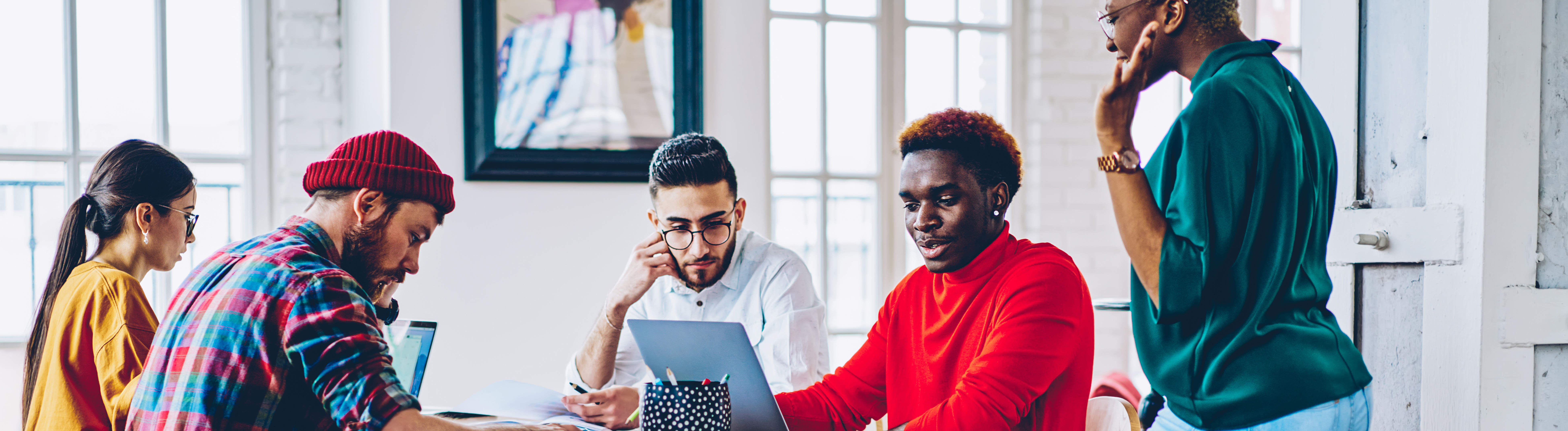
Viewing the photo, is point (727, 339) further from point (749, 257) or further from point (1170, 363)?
point (749, 257)

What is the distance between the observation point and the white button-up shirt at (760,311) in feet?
6.60

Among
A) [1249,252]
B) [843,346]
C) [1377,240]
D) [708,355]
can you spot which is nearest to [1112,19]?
[1249,252]

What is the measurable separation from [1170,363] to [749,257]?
116 centimetres

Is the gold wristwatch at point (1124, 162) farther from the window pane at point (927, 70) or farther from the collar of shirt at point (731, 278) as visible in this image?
the window pane at point (927, 70)

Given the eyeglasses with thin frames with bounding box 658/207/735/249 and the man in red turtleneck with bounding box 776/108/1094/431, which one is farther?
the eyeglasses with thin frames with bounding box 658/207/735/249

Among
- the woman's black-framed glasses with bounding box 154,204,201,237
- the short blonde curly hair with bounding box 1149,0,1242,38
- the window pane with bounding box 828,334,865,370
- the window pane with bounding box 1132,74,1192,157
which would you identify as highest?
the window pane with bounding box 1132,74,1192,157

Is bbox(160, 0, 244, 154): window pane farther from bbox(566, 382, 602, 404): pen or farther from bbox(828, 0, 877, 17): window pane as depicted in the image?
bbox(566, 382, 602, 404): pen

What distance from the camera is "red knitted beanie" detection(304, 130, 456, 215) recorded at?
1294 mm

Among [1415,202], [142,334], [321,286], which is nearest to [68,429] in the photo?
[142,334]

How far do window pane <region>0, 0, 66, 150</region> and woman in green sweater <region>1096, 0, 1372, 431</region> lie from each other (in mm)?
3329

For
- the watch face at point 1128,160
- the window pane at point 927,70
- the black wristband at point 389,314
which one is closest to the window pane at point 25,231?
the black wristband at point 389,314

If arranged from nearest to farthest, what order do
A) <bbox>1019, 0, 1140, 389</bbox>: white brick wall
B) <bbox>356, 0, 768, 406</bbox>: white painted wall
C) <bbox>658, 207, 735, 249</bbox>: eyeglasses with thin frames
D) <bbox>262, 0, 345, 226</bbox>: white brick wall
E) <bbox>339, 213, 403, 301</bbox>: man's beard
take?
1. <bbox>339, 213, 403, 301</bbox>: man's beard
2. <bbox>658, 207, 735, 249</bbox>: eyeglasses with thin frames
3. <bbox>356, 0, 768, 406</bbox>: white painted wall
4. <bbox>262, 0, 345, 226</bbox>: white brick wall
5. <bbox>1019, 0, 1140, 389</bbox>: white brick wall

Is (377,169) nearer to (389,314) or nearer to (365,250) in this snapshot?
(365,250)

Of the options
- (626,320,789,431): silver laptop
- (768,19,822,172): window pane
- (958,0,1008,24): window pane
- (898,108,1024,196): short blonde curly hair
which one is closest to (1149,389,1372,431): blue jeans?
(898,108,1024,196): short blonde curly hair
